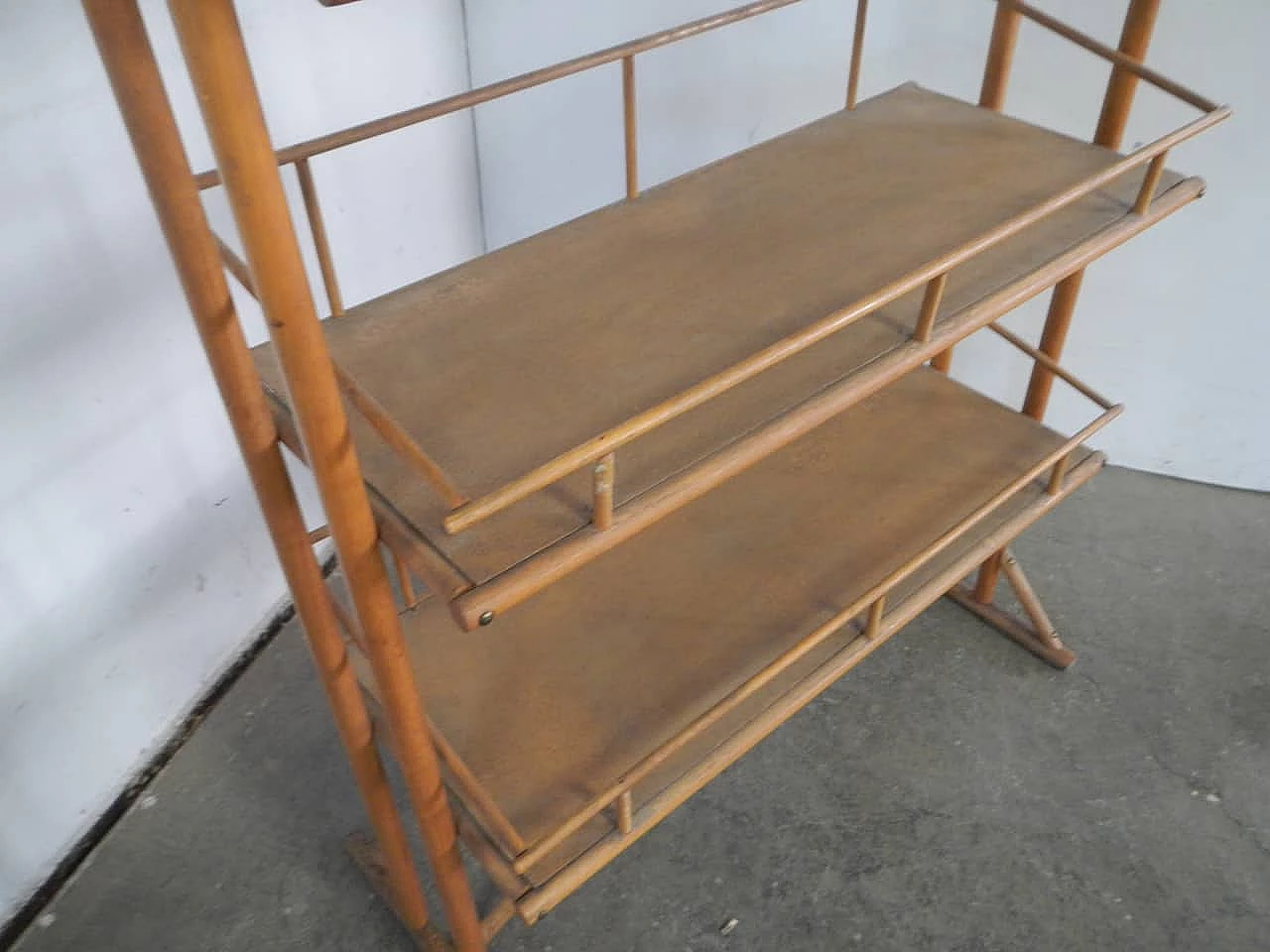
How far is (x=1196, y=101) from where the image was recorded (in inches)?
50.7

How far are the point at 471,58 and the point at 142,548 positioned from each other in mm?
1352

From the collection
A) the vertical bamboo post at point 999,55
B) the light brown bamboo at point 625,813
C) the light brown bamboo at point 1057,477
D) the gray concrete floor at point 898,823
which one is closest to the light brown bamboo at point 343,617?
the light brown bamboo at point 625,813

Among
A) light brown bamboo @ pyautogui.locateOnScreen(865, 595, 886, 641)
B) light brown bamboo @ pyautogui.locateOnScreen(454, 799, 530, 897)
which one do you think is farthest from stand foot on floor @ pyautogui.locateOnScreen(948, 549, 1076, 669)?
light brown bamboo @ pyautogui.locateOnScreen(454, 799, 530, 897)

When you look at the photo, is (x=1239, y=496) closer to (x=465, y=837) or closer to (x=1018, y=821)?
(x=1018, y=821)

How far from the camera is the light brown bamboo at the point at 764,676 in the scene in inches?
46.1

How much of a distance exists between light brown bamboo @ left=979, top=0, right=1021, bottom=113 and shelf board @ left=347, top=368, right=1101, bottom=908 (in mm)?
513

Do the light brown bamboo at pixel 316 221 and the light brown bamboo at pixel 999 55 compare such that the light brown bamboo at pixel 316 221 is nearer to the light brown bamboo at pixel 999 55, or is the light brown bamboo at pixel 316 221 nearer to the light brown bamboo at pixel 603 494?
the light brown bamboo at pixel 603 494

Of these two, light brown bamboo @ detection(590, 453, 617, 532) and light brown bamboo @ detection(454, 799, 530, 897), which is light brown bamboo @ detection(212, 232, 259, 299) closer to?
light brown bamboo @ detection(590, 453, 617, 532)

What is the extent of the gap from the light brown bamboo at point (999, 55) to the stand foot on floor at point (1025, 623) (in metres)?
0.94

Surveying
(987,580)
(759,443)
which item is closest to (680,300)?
(759,443)

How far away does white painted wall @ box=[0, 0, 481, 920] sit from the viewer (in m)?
1.50

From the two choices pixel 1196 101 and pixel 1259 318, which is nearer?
pixel 1196 101

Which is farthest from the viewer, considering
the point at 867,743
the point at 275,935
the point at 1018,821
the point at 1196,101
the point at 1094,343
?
the point at 1094,343

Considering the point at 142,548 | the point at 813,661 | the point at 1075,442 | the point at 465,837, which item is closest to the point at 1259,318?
the point at 1075,442
